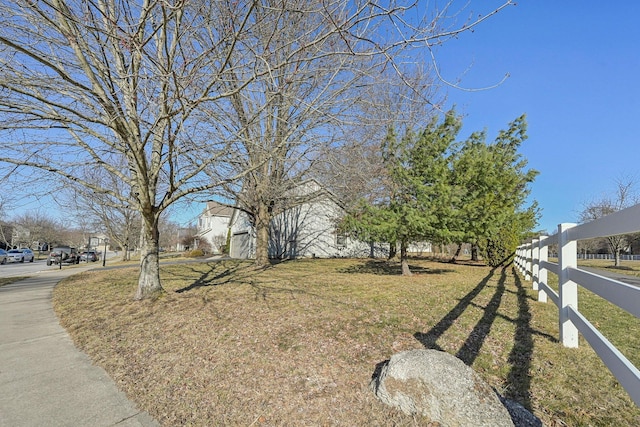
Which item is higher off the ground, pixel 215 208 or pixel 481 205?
pixel 215 208

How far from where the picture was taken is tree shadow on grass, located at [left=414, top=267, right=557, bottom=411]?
2873mm

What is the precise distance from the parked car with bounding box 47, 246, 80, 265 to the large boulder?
28229 millimetres

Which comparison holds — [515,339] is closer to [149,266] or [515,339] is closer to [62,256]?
[149,266]

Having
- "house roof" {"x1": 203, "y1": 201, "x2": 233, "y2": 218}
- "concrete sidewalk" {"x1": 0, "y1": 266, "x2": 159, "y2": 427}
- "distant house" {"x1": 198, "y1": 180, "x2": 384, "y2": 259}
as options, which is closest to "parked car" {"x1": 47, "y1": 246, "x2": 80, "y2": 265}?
"house roof" {"x1": 203, "y1": 201, "x2": 233, "y2": 218}

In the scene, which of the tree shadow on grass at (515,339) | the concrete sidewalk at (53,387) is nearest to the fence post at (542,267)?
the tree shadow on grass at (515,339)

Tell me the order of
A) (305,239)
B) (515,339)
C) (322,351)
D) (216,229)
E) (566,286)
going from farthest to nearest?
(216,229), (305,239), (515,339), (322,351), (566,286)

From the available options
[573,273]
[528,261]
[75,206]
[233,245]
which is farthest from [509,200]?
[233,245]

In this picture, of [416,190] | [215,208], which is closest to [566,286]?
[416,190]

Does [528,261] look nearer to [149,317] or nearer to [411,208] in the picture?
[411,208]

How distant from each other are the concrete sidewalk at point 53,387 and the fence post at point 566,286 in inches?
167

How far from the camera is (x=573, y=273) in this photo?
11.0 ft

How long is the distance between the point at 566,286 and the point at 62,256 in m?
30.0

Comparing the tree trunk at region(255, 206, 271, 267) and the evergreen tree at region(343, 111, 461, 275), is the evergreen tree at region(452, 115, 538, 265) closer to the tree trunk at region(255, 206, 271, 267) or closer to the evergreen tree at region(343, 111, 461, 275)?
the evergreen tree at region(343, 111, 461, 275)

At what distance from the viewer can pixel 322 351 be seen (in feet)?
12.5
